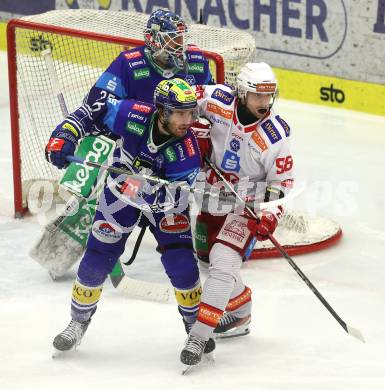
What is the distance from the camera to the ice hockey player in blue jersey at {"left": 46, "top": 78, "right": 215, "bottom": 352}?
4691mm

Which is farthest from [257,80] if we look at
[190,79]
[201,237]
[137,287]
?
[137,287]

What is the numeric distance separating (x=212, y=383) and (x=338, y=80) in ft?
15.1

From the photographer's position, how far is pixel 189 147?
4688 mm

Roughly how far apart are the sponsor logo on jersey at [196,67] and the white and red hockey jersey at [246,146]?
65 centimetres

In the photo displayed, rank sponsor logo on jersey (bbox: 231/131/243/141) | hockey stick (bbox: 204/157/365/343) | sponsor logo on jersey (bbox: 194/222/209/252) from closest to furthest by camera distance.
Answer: hockey stick (bbox: 204/157/365/343), sponsor logo on jersey (bbox: 231/131/243/141), sponsor logo on jersey (bbox: 194/222/209/252)

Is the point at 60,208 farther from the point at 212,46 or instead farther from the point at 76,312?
the point at 76,312

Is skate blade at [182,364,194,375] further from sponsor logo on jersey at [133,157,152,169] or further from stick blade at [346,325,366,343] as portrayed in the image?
sponsor logo on jersey at [133,157,152,169]

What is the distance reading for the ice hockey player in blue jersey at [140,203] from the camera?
469 cm

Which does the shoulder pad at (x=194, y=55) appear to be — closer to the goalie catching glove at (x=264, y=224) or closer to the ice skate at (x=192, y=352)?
the goalie catching glove at (x=264, y=224)

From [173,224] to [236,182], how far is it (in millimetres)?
505

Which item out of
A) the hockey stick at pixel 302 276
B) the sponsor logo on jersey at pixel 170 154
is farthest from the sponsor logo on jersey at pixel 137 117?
the hockey stick at pixel 302 276

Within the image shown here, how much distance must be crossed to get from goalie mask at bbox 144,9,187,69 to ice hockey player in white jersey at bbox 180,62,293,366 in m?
0.48

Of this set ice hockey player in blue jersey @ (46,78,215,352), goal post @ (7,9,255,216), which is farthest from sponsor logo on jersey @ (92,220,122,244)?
goal post @ (7,9,255,216)

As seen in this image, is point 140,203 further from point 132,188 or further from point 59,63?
point 59,63
